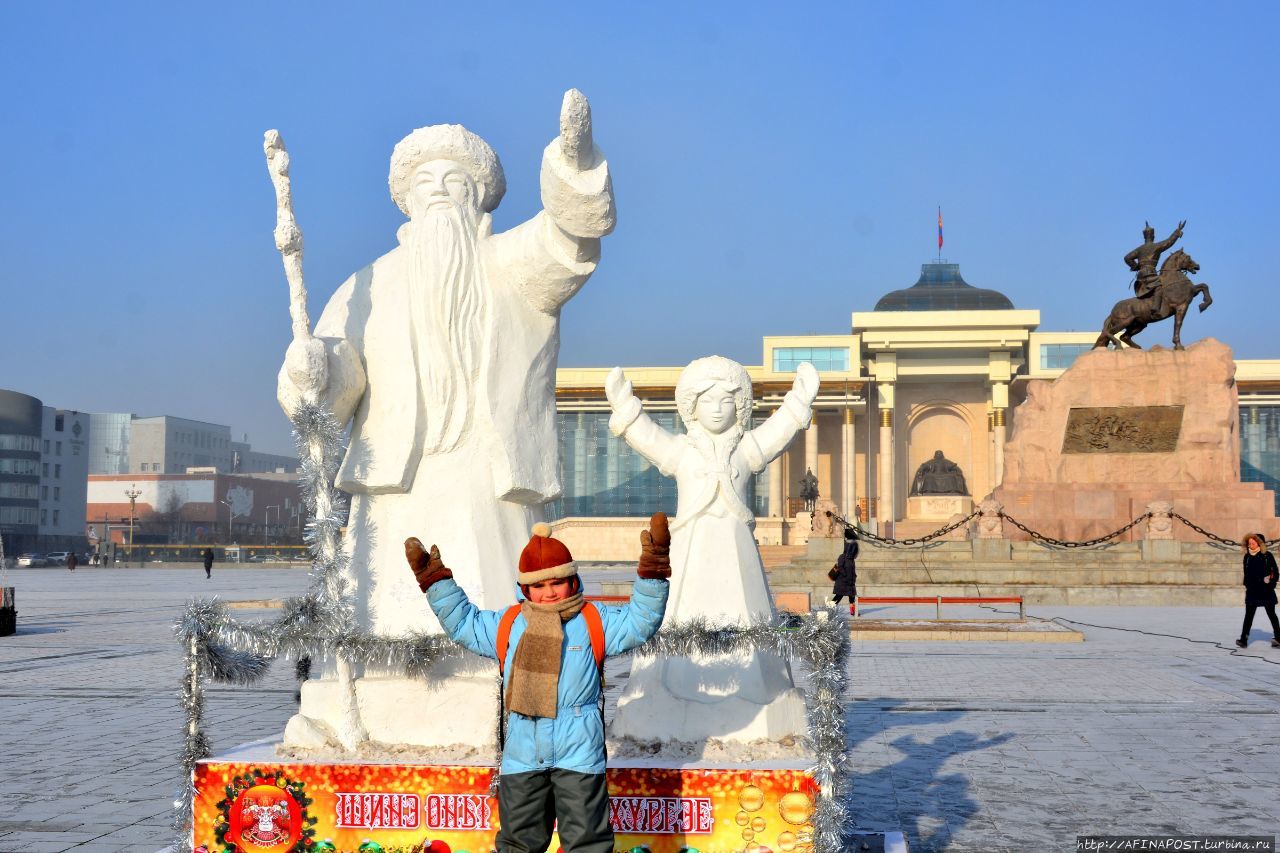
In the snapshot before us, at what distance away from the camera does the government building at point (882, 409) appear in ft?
164

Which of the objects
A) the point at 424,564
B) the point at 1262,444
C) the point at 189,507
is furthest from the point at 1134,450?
the point at 189,507

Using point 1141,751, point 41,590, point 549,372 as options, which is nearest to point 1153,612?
point 1141,751

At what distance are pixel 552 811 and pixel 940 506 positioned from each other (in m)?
41.5

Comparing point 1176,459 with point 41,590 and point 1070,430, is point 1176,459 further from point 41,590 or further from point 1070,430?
point 41,590

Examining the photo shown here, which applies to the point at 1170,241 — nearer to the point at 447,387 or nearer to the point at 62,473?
the point at 447,387

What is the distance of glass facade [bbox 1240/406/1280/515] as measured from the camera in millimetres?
50781

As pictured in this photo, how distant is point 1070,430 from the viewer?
2319cm

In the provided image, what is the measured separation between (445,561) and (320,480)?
0.55 m

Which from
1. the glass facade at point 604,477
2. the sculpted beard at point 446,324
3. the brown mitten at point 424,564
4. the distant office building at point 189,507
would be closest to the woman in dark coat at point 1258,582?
the sculpted beard at point 446,324

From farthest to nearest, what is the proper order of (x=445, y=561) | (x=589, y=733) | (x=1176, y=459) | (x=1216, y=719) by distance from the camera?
(x=1176, y=459) < (x=1216, y=719) < (x=445, y=561) < (x=589, y=733)

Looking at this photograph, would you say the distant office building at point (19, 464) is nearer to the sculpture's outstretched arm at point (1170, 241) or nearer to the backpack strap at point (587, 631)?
the sculpture's outstretched arm at point (1170, 241)

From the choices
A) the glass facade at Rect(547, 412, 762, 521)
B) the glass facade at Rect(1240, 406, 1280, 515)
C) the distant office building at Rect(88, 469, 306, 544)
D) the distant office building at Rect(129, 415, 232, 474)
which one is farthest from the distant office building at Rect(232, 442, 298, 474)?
the glass facade at Rect(1240, 406, 1280, 515)

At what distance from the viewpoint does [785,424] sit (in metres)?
5.59

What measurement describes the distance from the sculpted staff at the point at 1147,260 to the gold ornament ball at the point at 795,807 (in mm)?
23263
